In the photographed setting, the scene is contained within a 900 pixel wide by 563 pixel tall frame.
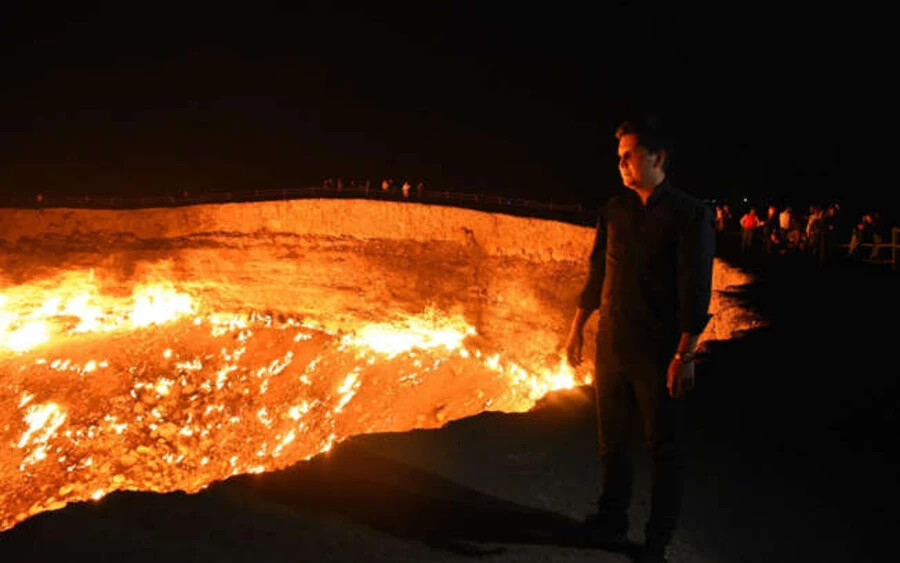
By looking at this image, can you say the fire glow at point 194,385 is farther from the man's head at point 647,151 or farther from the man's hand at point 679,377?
the man's head at point 647,151

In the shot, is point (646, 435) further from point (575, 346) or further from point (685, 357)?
point (575, 346)

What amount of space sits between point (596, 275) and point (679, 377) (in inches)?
31.5

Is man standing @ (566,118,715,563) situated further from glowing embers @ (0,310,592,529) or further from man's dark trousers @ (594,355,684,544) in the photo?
glowing embers @ (0,310,592,529)

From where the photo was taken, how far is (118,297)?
2430 cm

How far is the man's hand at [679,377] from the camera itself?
2975 mm

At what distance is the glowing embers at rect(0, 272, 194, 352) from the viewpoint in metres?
23.9

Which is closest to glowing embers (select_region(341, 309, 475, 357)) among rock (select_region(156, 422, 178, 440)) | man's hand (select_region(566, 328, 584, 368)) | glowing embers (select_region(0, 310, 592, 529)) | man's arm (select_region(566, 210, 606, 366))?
glowing embers (select_region(0, 310, 592, 529))

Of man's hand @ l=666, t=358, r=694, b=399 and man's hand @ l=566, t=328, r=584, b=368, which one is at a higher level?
man's hand @ l=666, t=358, r=694, b=399

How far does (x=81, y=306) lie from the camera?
24.3 meters

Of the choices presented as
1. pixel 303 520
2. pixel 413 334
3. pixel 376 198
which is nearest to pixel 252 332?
pixel 413 334

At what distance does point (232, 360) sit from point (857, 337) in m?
18.7

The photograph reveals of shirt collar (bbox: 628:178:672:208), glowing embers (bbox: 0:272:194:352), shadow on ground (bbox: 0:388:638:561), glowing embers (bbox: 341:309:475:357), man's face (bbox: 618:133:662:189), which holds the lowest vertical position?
glowing embers (bbox: 0:272:194:352)

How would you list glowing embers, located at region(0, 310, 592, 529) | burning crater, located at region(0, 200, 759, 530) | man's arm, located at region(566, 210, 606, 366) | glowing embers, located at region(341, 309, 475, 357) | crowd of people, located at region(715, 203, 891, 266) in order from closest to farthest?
man's arm, located at region(566, 210, 606, 366)
crowd of people, located at region(715, 203, 891, 266)
glowing embers, located at region(0, 310, 592, 529)
burning crater, located at region(0, 200, 759, 530)
glowing embers, located at region(341, 309, 475, 357)

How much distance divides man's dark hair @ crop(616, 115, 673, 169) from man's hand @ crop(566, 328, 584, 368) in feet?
3.69
